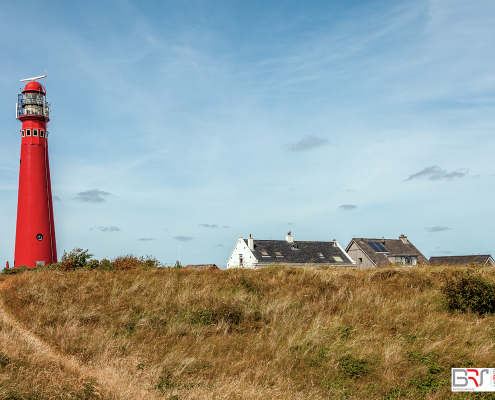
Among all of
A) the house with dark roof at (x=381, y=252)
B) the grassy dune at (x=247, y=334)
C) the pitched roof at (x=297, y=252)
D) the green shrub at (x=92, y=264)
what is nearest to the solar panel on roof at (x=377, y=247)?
the house with dark roof at (x=381, y=252)

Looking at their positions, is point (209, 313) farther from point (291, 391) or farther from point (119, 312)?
point (291, 391)

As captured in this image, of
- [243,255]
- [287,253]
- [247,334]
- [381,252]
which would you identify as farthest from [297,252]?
[247,334]

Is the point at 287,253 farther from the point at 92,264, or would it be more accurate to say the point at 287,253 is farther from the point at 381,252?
the point at 92,264

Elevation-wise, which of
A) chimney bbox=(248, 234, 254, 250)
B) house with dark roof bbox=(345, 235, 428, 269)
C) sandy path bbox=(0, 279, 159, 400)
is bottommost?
sandy path bbox=(0, 279, 159, 400)

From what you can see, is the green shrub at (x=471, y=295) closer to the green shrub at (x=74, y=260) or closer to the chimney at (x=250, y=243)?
the green shrub at (x=74, y=260)

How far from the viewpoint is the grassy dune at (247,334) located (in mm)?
7621

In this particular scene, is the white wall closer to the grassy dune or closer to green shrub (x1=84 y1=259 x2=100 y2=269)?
green shrub (x1=84 y1=259 x2=100 y2=269)

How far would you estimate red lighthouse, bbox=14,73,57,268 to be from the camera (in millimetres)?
28688

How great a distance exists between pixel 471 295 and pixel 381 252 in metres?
47.5

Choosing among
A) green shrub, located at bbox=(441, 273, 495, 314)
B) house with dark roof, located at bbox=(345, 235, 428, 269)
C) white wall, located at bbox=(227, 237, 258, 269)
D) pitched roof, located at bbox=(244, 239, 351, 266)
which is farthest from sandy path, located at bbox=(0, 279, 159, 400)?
house with dark roof, located at bbox=(345, 235, 428, 269)

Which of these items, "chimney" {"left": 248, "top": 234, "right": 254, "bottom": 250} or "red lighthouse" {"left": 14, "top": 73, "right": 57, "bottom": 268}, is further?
"chimney" {"left": 248, "top": 234, "right": 254, "bottom": 250}

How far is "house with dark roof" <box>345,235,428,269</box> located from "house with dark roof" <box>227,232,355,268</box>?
1.56 meters

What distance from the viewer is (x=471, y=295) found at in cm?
1289

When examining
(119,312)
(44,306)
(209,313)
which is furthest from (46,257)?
(209,313)
